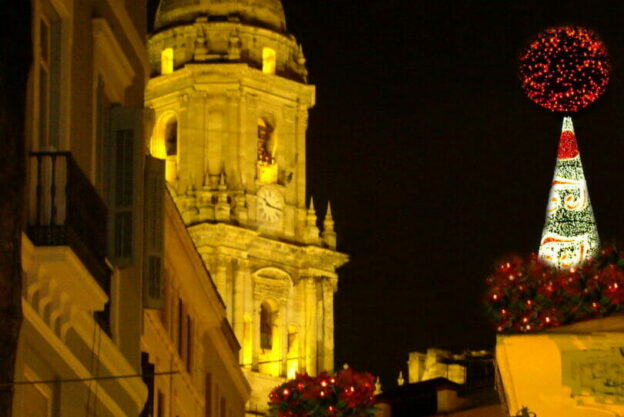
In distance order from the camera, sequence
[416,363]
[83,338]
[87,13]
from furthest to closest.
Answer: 1. [416,363]
2. [87,13]
3. [83,338]

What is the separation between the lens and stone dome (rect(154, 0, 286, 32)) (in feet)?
306

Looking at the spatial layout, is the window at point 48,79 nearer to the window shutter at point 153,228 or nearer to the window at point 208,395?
the window shutter at point 153,228

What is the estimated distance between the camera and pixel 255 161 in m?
91.9

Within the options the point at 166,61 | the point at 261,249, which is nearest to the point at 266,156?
the point at 261,249

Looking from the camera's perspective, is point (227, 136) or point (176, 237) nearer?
point (176, 237)

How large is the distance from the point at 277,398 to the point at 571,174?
794cm

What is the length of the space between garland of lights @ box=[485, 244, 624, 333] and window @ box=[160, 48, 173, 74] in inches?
2911

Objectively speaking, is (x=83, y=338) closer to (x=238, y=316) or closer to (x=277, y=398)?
(x=277, y=398)

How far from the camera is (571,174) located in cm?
2866

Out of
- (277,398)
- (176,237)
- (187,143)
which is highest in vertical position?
(187,143)

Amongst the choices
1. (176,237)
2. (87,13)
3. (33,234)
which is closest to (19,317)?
(33,234)

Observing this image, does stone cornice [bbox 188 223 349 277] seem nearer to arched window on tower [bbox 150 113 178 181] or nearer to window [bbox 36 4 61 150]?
arched window on tower [bbox 150 113 178 181]

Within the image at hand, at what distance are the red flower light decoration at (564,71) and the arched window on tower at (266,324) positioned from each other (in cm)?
7099

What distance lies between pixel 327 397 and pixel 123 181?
2841mm
